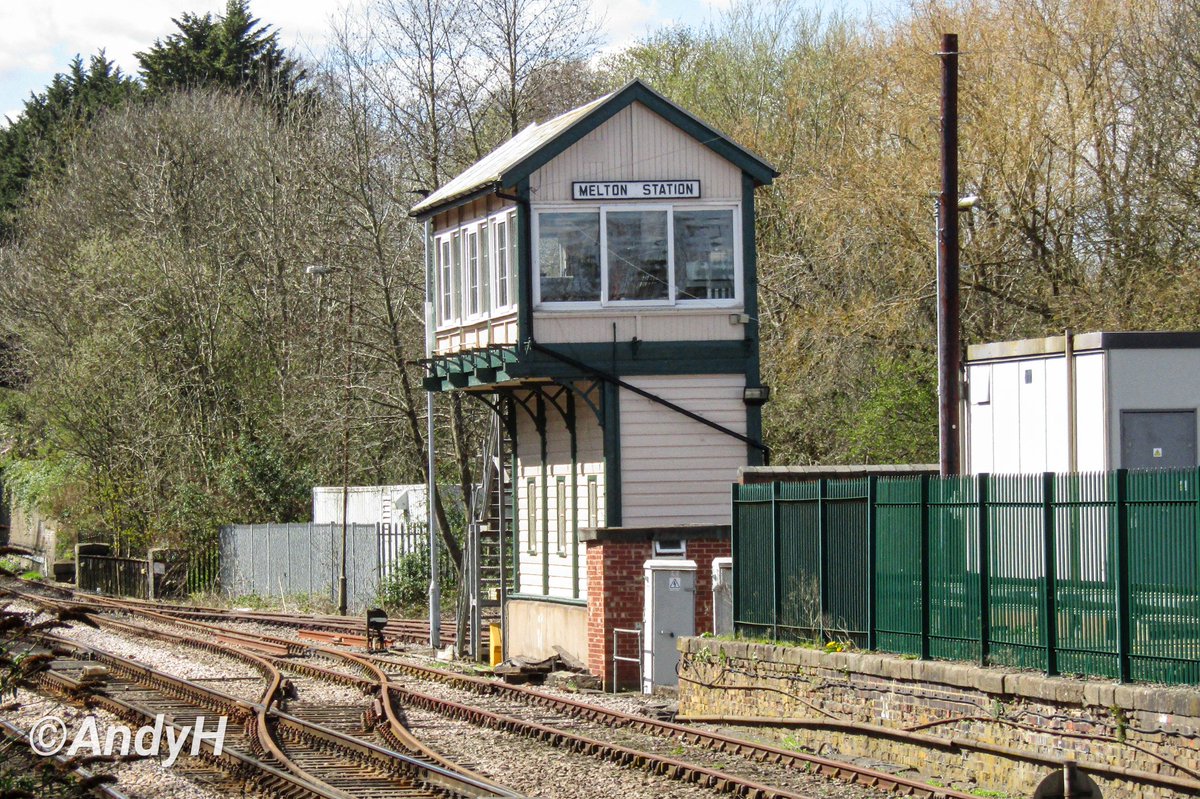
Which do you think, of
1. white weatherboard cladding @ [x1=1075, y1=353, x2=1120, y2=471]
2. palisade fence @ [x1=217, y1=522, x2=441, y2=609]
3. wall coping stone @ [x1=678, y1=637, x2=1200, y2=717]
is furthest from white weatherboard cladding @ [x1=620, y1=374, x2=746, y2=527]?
palisade fence @ [x1=217, y1=522, x2=441, y2=609]

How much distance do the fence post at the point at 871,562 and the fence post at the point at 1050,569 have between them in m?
2.64

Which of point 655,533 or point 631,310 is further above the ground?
point 631,310

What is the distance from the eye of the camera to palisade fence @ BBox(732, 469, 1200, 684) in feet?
37.8

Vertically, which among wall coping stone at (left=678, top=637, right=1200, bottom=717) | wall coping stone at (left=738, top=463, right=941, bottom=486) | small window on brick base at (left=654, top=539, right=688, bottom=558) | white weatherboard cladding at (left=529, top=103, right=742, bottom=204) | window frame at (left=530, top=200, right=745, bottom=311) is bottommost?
wall coping stone at (left=678, top=637, right=1200, bottom=717)

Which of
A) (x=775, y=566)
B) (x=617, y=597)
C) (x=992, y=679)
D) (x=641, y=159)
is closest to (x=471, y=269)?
(x=641, y=159)

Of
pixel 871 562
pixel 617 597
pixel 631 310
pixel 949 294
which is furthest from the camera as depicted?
pixel 631 310

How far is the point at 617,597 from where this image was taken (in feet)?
70.0

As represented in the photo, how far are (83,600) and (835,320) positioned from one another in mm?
19797

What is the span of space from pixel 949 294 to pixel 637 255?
6004mm

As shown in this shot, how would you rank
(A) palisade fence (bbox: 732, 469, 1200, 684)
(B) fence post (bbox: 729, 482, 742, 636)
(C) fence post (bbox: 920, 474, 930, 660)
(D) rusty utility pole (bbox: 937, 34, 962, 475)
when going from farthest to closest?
1. (D) rusty utility pole (bbox: 937, 34, 962, 475)
2. (B) fence post (bbox: 729, 482, 742, 636)
3. (C) fence post (bbox: 920, 474, 930, 660)
4. (A) palisade fence (bbox: 732, 469, 1200, 684)

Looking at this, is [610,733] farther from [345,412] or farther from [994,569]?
[345,412]

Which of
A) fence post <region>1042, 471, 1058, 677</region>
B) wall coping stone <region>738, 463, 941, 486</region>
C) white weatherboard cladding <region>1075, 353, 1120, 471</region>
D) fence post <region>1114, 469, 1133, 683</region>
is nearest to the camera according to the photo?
fence post <region>1114, 469, 1133, 683</region>

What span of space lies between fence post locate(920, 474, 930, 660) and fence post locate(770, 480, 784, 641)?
9.29ft

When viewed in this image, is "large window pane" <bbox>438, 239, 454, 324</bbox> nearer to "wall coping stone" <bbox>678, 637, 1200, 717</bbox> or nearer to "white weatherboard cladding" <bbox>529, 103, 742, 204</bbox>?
"white weatherboard cladding" <bbox>529, 103, 742, 204</bbox>
